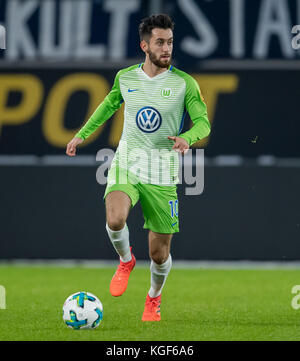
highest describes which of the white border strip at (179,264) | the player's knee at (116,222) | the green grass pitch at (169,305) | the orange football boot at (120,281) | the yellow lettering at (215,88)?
the yellow lettering at (215,88)

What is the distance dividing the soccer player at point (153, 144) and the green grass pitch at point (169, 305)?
541 mm

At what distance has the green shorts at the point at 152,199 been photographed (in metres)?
7.55

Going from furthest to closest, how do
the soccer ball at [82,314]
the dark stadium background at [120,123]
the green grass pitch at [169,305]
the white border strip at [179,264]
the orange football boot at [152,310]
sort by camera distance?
the white border strip at [179,264], the dark stadium background at [120,123], the orange football boot at [152,310], the soccer ball at [82,314], the green grass pitch at [169,305]

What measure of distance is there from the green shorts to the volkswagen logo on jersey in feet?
1.23

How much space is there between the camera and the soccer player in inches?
297

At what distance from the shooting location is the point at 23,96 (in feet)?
41.0

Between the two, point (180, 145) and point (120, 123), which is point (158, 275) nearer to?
point (180, 145)

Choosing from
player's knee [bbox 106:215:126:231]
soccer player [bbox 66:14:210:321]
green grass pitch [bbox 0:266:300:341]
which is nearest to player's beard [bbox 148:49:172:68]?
soccer player [bbox 66:14:210:321]

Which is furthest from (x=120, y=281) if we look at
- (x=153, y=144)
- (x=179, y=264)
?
(x=179, y=264)

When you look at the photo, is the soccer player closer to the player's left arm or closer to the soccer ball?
the player's left arm

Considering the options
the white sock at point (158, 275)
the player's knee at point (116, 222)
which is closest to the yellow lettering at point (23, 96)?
the white sock at point (158, 275)

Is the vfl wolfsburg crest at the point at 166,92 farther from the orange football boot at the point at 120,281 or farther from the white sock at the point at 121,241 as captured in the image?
the orange football boot at the point at 120,281

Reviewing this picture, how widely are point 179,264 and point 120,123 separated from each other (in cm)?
218

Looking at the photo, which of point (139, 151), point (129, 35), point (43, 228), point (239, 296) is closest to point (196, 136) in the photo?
point (139, 151)
